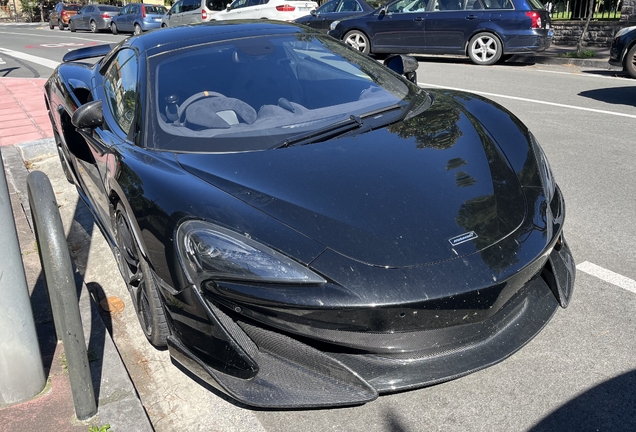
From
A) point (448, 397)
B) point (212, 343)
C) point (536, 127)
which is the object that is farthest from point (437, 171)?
point (536, 127)

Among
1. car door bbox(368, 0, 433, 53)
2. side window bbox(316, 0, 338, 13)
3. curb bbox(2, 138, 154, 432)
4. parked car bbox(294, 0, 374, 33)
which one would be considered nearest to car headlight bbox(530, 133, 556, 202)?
curb bbox(2, 138, 154, 432)

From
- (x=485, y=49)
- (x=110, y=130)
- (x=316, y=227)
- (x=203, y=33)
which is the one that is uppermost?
(x=203, y=33)

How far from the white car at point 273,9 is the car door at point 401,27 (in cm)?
402

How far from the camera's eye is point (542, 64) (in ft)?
40.3

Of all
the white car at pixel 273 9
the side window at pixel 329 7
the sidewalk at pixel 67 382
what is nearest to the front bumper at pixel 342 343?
the sidewalk at pixel 67 382

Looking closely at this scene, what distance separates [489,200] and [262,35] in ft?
6.37

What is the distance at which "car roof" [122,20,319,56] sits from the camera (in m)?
3.74

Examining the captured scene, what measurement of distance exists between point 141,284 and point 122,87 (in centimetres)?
134

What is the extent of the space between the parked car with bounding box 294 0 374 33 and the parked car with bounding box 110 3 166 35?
35.3ft

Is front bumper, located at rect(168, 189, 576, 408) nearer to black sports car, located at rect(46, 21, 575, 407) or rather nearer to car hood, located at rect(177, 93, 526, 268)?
black sports car, located at rect(46, 21, 575, 407)

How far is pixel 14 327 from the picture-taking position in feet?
8.28

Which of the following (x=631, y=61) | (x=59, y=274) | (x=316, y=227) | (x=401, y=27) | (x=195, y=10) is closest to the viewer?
(x=59, y=274)

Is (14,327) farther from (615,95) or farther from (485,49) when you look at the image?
(485,49)

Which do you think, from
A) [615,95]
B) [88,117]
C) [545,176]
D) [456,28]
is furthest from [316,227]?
[456,28]
